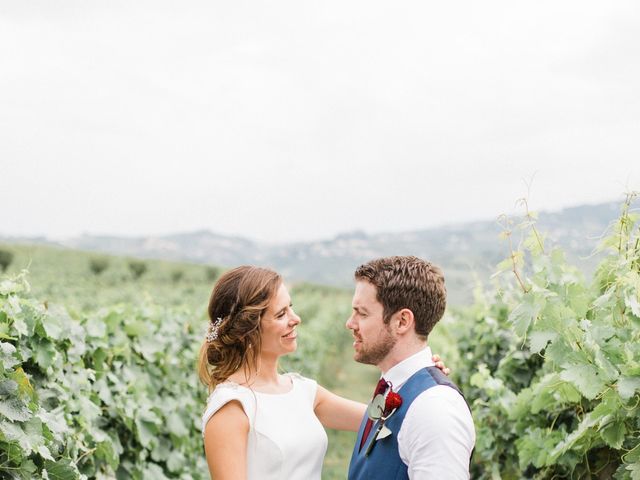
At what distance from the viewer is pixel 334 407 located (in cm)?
375

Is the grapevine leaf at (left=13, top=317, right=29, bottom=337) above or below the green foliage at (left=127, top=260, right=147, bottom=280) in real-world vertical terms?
→ above

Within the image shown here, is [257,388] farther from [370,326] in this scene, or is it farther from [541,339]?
[541,339]

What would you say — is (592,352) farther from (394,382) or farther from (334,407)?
(334,407)

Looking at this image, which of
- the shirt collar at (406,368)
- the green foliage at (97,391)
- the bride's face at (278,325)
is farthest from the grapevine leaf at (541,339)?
the green foliage at (97,391)

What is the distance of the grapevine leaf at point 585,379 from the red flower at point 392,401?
0.64 meters

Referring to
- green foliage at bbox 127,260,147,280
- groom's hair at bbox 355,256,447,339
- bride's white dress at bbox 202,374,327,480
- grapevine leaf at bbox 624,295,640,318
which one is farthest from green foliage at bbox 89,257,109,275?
grapevine leaf at bbox 624,295,640,318

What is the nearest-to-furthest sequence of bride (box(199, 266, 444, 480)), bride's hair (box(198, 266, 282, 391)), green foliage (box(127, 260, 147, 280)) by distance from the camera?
bride (box(199, 266, 444, 480)) < bride's hair (box(198, 266, 282, 391)) < green foliage (box(127, 260, 147, 280))

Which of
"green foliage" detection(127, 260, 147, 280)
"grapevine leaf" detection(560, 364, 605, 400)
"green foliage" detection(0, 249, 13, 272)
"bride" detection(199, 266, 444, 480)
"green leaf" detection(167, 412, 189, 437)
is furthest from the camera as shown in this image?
"green foliage" detection(127, 260, 147, 280)

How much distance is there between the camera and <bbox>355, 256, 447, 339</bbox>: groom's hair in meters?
2.73

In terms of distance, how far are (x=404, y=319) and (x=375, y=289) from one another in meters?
0.16

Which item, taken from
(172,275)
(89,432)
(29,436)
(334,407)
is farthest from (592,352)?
(172,275)

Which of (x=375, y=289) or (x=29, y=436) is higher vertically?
(x=375, y=289)

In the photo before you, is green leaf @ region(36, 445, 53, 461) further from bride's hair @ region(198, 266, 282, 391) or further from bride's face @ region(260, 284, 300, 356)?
bride's face @ region(260, 284, 300, 356)

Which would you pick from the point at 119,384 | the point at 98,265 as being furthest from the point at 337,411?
the point at 98,265
